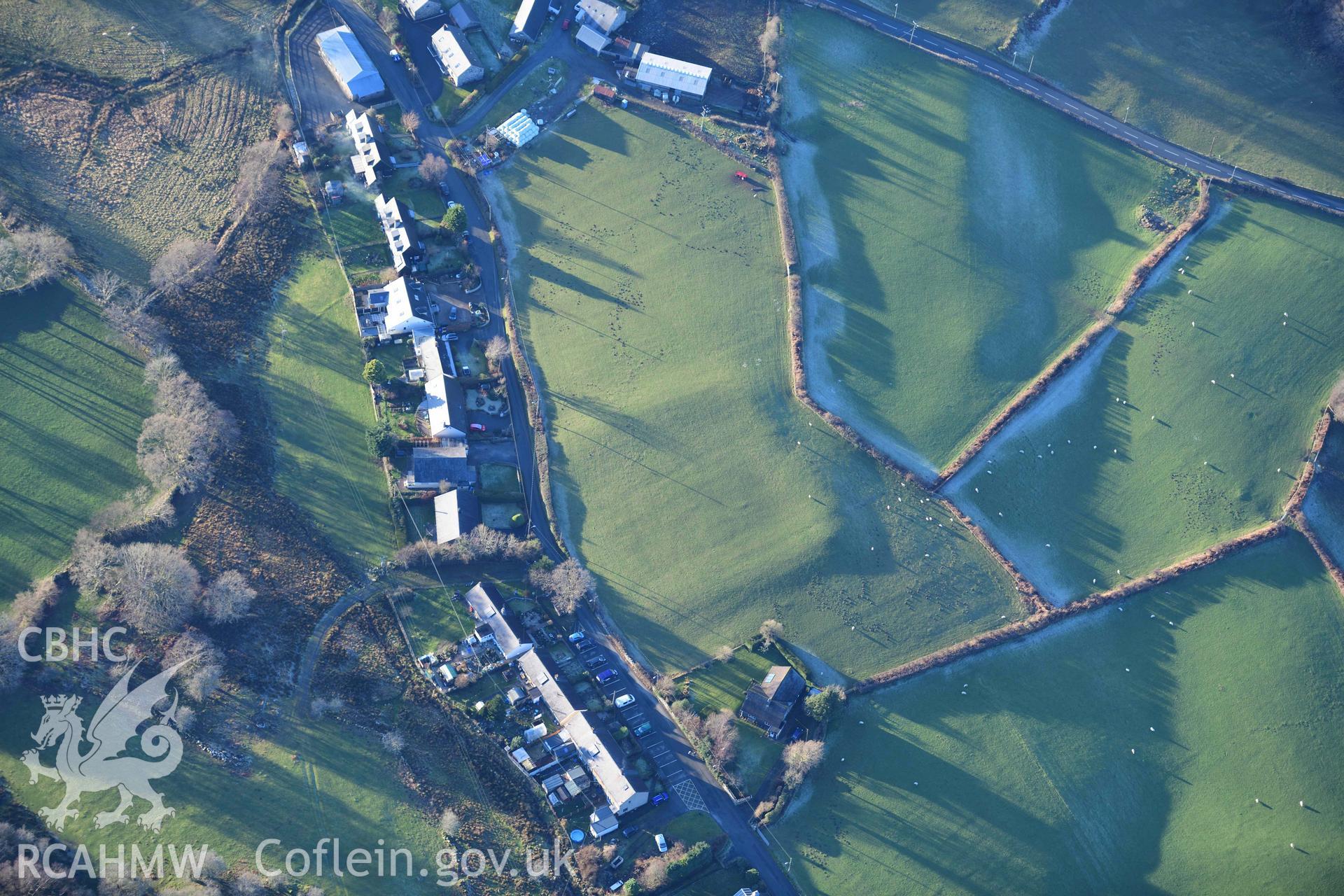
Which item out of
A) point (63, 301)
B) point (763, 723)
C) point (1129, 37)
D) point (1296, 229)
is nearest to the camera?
point (763, 723)

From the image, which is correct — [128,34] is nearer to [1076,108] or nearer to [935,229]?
[935,229]

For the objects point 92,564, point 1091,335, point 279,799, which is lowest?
point 279,799

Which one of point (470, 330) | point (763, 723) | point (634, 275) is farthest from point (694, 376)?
point (763, 723)

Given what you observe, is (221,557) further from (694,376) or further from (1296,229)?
(1296,229)

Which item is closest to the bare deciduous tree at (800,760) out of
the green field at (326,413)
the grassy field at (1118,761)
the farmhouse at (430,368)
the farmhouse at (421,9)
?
the grassy field at (1118,761)

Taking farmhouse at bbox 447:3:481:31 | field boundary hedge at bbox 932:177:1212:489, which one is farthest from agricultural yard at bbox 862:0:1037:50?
farmhouse at bbox 447:3:481:31

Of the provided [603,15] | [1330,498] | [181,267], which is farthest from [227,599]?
[1330,498]
